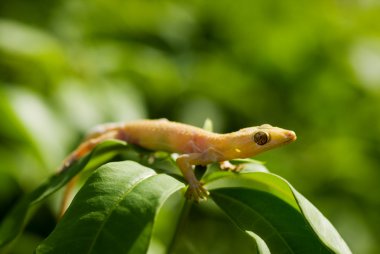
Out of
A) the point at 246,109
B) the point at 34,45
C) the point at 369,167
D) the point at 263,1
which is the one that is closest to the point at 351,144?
the point at 369,167

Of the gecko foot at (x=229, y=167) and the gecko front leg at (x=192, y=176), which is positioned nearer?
the gecko front leg at (x=192, y=176)

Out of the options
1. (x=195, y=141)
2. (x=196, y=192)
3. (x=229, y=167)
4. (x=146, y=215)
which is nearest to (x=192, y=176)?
(x=196, y=192)

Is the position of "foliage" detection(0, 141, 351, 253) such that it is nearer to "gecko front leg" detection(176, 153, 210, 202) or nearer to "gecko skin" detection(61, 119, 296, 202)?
"gecko front leg" detection(176, 153, 210, 202)

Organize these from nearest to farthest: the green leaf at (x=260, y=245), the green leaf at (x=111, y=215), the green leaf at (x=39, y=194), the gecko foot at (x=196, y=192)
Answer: the green leaf at (x=111, y=215), the green leaf at (x=260, y=245), the gecko foot at (x=196, y=192), the green leaf at (x=39, y=194)

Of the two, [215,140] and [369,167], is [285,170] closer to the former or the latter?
[369,167]

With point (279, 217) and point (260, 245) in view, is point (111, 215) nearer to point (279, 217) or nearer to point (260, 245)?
point (260, 245)

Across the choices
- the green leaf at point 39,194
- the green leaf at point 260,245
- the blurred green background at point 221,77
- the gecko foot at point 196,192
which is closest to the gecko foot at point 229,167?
the gecko foot at point 196,192

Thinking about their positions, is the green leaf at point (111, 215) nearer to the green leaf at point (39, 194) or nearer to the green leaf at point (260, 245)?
the green leaf at point (260, 245)
